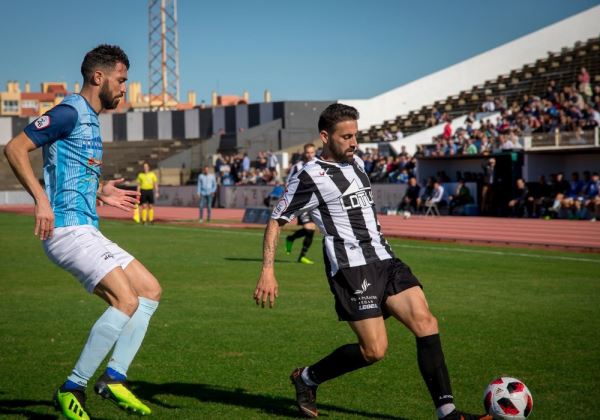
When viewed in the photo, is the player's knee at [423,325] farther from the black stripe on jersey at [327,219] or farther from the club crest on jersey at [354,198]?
the club crest on jersey at [354,198]

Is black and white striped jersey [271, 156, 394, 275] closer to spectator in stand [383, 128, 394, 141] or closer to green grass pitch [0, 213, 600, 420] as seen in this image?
green grass pitch [0, 213, 600, 420]

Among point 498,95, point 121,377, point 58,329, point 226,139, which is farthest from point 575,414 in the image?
point 226,139

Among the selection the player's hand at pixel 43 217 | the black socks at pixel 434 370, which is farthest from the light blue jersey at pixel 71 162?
the black socks at pixel 434 370

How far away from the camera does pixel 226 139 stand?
57.3 m

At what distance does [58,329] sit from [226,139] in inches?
1918

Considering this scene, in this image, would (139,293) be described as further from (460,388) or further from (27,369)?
(460,388)

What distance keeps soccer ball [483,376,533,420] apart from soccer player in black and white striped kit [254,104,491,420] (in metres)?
0.39

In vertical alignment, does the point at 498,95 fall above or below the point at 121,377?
above

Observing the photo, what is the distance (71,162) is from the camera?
17.9 ft

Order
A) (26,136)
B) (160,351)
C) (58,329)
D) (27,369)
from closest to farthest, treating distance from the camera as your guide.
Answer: (26,136)
(27,369)
(160,351)
(58,329)

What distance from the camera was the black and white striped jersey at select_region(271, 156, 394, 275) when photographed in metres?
5.81

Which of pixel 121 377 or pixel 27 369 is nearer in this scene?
pixel 121 377

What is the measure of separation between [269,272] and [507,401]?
5.93ft

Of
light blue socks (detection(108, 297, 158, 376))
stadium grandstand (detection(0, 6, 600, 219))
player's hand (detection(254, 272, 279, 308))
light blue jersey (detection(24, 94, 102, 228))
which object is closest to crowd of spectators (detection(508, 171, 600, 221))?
stadium grandstand (detection(0, 6, 600, 219))
